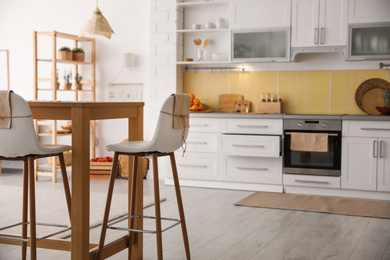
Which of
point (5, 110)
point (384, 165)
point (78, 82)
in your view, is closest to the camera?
point (5, 110)

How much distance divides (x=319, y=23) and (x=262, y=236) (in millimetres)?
2736

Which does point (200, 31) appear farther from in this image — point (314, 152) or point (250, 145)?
point (314, 152)

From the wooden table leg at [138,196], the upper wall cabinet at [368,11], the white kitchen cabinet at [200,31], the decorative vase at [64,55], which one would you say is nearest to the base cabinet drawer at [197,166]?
the white kitchen cabinet at [200,31]

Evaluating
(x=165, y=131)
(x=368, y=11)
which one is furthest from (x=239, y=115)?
(x=165, y=131)

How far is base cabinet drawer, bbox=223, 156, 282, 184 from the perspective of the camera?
5492 millimetres

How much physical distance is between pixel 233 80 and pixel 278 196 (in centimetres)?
168

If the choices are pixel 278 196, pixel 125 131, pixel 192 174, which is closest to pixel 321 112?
pixel 278 196

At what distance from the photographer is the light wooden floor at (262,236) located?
3275mm

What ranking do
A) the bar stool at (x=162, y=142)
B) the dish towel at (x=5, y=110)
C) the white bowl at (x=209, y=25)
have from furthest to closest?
the white bowl at (x=209, y=25)
the bar stool at (x=162, y=142)
the dish towel at (x=5, y=110)

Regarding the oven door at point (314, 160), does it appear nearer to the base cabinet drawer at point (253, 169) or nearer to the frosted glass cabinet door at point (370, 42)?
the base cabinet drawer at point (253, 169)

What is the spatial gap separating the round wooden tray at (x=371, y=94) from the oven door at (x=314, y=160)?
2.27 feet

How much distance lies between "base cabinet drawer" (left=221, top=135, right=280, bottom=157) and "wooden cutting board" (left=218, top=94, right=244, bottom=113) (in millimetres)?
669

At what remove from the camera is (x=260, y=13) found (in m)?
5.66

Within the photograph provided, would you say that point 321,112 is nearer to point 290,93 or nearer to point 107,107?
point 290,93
